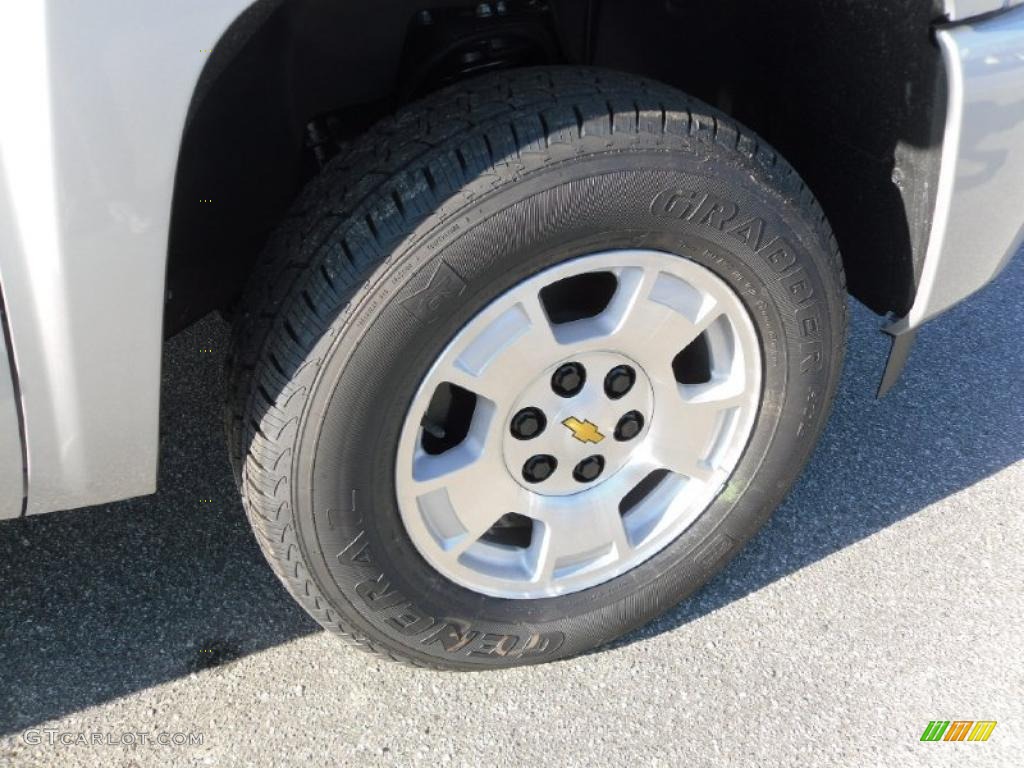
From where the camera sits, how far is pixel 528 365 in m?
1.55

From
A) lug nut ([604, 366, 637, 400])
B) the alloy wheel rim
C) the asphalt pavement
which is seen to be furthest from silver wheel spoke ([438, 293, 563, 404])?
the asphalt pavement

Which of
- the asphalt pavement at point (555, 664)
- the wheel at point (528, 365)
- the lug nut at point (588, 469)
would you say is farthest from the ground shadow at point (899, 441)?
the lug nut at point (588, 469)

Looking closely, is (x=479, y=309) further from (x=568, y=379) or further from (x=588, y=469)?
(x=588, y=469)

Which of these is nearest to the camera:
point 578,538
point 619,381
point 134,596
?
point 619,381

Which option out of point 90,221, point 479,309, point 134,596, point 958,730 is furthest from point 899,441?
point 90,221

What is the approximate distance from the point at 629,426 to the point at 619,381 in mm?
109

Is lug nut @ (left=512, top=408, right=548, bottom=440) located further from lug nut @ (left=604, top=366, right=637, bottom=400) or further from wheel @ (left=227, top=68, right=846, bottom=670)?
lug nut @ (left=604, top=366, right=637, bottom=400)

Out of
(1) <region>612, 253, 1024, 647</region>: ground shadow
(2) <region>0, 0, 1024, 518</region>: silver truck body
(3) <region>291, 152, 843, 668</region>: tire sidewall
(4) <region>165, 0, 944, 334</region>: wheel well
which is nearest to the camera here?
(2) <region>0, 0, 1024, 518</region>: silver truck body

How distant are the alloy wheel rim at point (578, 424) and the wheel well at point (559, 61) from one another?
387 millimetres

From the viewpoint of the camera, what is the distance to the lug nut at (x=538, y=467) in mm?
1690

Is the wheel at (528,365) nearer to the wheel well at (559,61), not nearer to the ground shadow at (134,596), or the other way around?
the wheel well at (559,61)

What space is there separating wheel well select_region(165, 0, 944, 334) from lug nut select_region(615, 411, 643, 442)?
1.78 ft

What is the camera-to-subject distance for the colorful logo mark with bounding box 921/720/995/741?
1784mm

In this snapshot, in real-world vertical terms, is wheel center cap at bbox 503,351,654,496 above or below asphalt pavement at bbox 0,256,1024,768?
above
